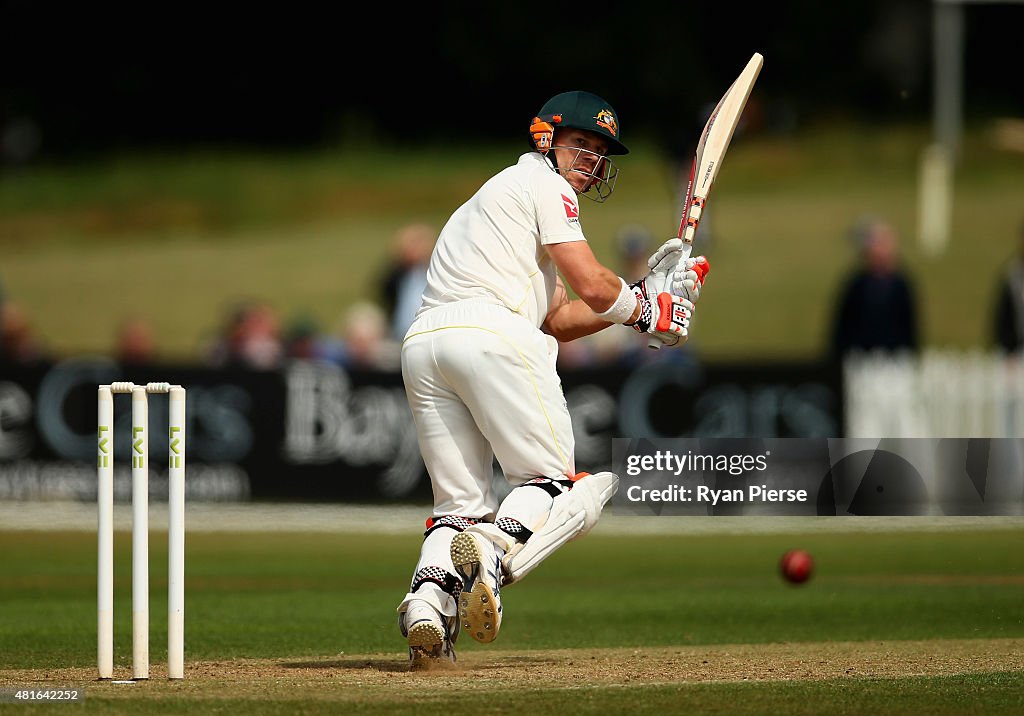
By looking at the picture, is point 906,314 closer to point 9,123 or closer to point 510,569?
point 510,569

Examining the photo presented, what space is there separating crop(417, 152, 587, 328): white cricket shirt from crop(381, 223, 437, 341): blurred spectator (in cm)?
736

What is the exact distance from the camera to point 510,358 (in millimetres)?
5594

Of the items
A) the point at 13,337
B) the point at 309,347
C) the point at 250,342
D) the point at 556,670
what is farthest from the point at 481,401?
the point at 13,337

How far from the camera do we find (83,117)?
111ft

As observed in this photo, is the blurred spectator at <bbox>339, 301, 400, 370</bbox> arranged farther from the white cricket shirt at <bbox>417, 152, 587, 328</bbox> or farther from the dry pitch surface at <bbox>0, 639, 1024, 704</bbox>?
the white cricket shirt at <bbox>417, 152, 587, 328</bbox>

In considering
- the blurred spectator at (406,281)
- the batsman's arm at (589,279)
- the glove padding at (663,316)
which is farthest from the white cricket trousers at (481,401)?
the blurred spectator at (406,281)

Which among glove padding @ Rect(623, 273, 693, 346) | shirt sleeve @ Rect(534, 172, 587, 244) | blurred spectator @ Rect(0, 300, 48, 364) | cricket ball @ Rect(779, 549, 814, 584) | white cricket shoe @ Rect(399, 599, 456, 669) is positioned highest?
blurred spectator @ Rect(0, 300, 48, 364)

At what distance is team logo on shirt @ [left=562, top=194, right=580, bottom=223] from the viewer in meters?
5.77

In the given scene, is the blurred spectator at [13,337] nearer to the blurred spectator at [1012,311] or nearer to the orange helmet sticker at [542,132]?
the blurred spectator at [1012,311]

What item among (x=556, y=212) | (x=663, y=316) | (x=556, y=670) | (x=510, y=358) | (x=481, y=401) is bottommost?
(x=556, y=670)

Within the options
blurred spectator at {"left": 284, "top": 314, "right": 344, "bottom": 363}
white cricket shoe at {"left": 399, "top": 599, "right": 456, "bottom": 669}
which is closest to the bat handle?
white cricket shoe at {"left": 399, "top": 599, "right": 456, "bottom": 669}

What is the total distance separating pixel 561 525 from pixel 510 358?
1.82 feet

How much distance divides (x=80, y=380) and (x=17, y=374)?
1.59 ft

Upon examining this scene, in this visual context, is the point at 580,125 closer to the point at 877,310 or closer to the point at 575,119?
the point at 575,119
